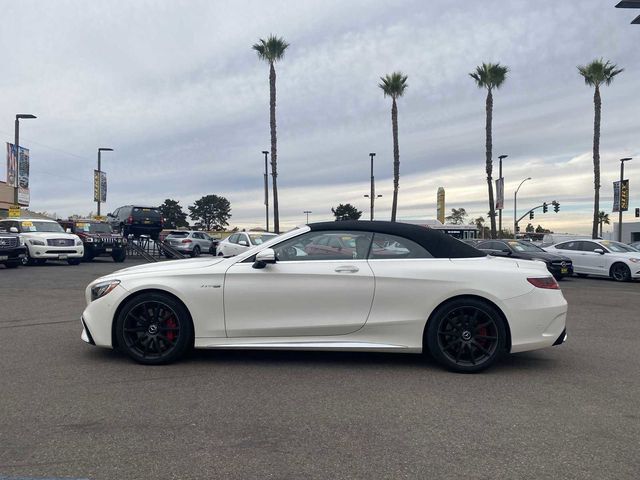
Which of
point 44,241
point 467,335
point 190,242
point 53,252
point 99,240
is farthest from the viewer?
point 190,242

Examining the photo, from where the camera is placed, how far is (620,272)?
17.9 meters

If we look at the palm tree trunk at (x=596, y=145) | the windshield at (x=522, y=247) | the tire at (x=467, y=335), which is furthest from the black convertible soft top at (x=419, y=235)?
the palm tree trunk at (x=596, y=145)

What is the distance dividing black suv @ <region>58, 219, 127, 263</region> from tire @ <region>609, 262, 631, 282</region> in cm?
1928

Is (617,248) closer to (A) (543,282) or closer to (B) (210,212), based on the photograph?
(A) (543,282)

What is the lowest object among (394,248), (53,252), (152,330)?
(152,330)

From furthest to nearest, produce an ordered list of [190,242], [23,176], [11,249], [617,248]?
1. [190,242]
2. [23,176]
3. [617,248]
4. [11,249]

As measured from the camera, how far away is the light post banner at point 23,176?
93.2 feet

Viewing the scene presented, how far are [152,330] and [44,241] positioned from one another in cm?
1713

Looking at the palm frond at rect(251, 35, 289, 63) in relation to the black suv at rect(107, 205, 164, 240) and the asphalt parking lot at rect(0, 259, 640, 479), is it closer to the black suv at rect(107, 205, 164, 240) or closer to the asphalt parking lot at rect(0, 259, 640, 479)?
→ the black suv at rect(107, 205, 164, 240)

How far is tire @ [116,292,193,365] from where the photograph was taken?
530 centimetres

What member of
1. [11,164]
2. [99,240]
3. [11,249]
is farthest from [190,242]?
[11,249]

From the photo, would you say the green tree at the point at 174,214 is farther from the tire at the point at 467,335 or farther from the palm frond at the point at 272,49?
the tire at the point at 467,335

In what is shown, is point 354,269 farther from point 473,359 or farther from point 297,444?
point 297,444

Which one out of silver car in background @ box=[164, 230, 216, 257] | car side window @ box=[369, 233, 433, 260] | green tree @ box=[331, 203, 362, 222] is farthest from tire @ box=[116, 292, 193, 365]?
green tree @ box=[331, 203, 362, 222]
